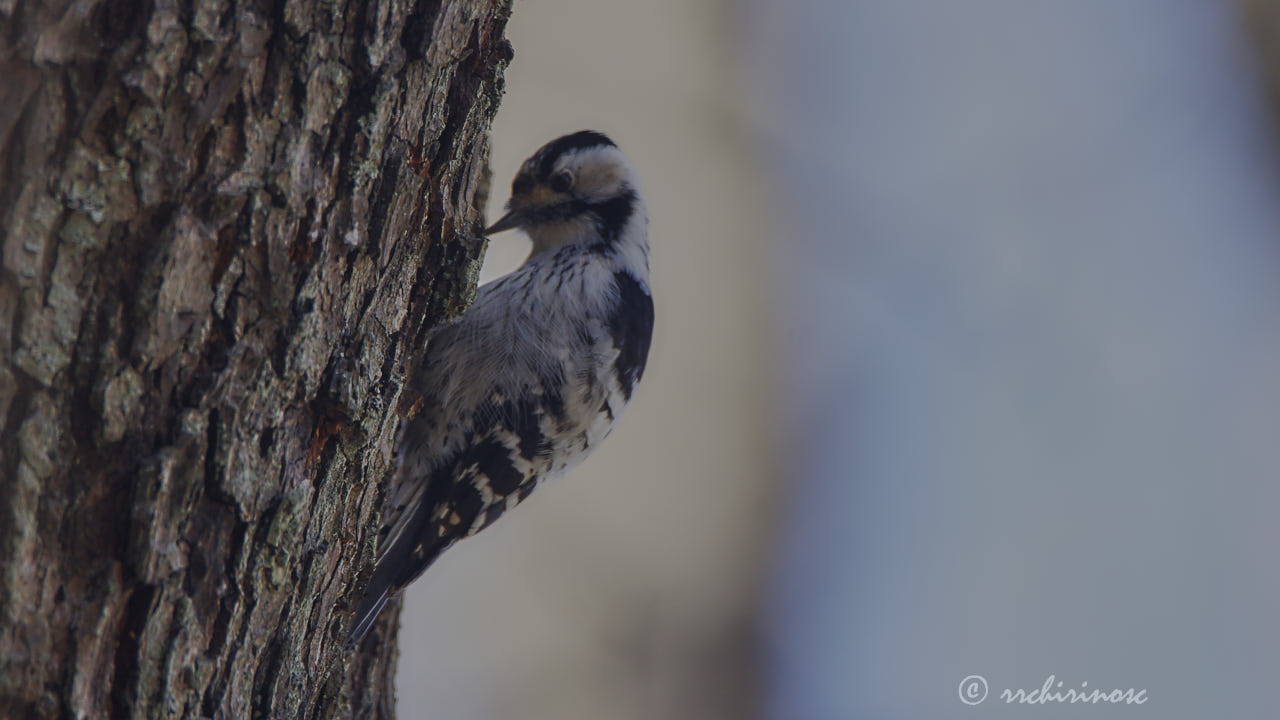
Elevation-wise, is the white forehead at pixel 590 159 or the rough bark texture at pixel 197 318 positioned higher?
the white forehead at pixel 590 159

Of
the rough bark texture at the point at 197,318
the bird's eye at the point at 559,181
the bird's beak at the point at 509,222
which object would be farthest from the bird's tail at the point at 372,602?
the bird's eye at the point at 559,181

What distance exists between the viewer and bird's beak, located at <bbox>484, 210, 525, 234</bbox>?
3059 mm

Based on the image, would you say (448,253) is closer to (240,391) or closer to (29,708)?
(240,391)

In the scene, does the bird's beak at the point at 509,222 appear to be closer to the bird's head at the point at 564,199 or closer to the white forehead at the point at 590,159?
the bird's head at the point at 564,199

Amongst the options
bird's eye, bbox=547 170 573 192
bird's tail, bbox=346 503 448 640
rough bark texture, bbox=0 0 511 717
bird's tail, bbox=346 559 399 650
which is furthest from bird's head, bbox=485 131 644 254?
rough bark texture, bbox=0 0 511 717

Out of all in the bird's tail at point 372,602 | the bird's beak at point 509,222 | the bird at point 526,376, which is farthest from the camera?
the bird's beak at point 509,222

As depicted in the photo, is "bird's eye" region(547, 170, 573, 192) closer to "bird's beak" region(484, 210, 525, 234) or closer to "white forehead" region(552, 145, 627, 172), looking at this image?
"white forehead" region(552, 145, 627, 172)

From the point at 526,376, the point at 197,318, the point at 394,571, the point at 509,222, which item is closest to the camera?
the point at 197,318

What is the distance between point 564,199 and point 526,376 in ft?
2.11

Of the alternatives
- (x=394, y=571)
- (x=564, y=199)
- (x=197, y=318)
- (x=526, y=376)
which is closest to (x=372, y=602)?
(x=394, y=571)

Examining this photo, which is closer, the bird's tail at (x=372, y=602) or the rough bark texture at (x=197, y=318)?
the rough bark texture at (x=197, y=318)

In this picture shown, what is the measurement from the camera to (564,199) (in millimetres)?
3117

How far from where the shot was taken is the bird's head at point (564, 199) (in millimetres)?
3102

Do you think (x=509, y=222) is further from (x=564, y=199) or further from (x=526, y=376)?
(x=526, y=376)
